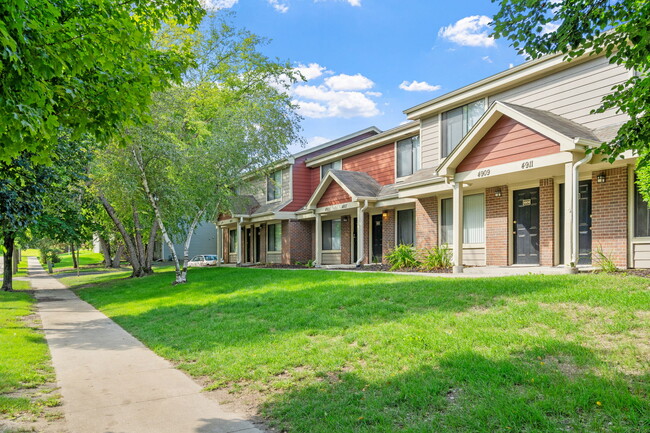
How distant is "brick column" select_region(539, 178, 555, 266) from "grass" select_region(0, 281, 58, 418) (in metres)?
11.6

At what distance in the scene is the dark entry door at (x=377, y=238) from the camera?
786 inches

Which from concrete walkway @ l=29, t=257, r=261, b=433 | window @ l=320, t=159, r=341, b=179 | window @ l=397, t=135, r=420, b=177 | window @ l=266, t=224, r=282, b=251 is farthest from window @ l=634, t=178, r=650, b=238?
window @ l=266, t=224, r=282, b=251

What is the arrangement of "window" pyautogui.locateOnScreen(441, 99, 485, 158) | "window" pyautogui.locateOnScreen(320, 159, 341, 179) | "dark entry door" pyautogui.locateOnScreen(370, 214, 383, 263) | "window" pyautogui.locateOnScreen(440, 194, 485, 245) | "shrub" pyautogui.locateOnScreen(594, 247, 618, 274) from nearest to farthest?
"shrub" pyautogui.locateOnScreen(594, 247, 618, 274) < "window" pyautogui.locateOnScreen(440, 194, 485, 245) < "window" pyautogui.locateOnScreen(441, 99, 485, 158) < "dark entry door" pyautogui.locateOnScreen(370, 214, 383, 263) < "window" pyautogui.locateOnScreen(320, 159, 341, 179)

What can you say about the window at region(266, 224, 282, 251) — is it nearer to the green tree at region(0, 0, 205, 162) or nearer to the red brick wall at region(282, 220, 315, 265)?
the red brick wall at region(282, 220, 315, 265)

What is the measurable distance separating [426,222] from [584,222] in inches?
212

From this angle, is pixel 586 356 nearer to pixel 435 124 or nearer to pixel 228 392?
pixel 228 392

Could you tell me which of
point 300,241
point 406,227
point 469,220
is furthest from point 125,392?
point 300,241

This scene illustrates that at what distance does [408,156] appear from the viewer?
741 inches

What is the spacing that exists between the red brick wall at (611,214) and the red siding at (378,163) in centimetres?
882

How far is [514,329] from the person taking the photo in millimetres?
6465

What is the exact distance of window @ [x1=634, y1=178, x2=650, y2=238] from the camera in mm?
10852

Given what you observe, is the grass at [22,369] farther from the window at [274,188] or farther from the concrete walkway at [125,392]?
the window at [274,188]

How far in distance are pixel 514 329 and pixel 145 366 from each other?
211 inches

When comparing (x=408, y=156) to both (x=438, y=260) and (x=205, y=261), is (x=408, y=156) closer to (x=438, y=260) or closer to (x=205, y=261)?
(x=438, y=260)
